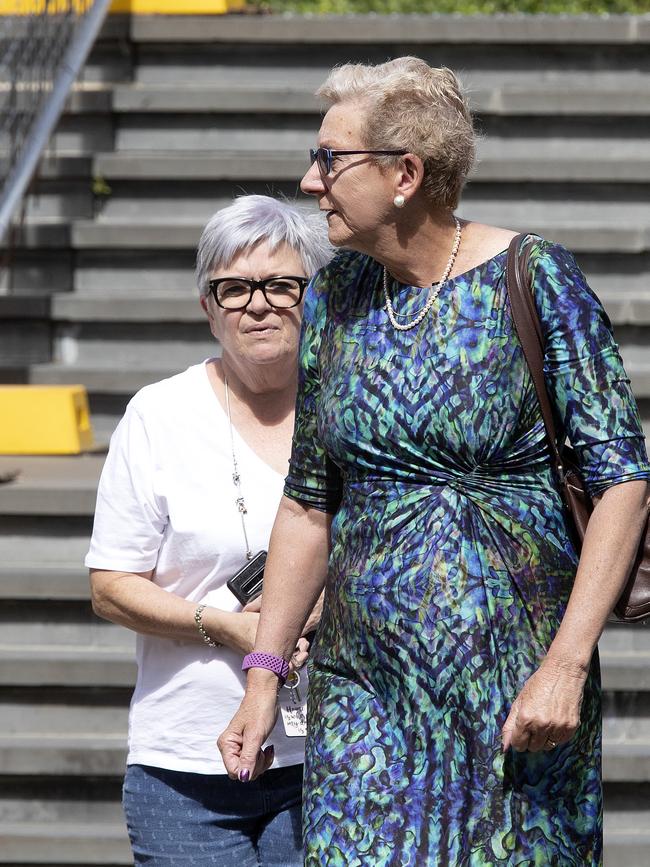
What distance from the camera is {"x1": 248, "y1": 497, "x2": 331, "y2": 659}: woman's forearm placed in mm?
2705

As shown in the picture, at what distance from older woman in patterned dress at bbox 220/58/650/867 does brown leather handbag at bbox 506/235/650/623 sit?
0.06 ft

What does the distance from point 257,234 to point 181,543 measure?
676mm

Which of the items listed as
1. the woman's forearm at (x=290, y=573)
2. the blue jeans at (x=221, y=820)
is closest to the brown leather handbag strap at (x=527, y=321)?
the woman's forearm at (x=290, y=573)

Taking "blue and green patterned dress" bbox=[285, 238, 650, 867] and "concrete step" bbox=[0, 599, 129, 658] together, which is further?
"concrete step" bbox=[0, 599, 129, 658]

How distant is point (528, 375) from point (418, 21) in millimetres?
4542

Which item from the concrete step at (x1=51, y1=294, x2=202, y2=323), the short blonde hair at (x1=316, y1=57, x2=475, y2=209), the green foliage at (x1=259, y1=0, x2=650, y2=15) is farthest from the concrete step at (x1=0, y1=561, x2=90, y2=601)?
the green foliage at (x1=259, y1=0, x2=650, y2=15)

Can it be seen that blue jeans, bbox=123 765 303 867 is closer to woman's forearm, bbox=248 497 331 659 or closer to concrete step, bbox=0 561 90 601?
woman's forearm, bbox=248 497 331 659

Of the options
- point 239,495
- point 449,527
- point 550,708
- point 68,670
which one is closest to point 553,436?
point 449,527

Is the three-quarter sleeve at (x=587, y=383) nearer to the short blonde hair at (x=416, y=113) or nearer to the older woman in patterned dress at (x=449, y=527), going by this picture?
the older woman in patterned dress at (x=449, y=527)

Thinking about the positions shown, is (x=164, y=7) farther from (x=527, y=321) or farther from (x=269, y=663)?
(x=527, y=321)

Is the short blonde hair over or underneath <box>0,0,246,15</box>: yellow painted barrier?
underneath

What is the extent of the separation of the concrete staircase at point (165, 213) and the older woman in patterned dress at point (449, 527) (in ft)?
7.30

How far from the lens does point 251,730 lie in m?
2.67

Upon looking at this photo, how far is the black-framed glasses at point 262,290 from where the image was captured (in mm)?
3023
